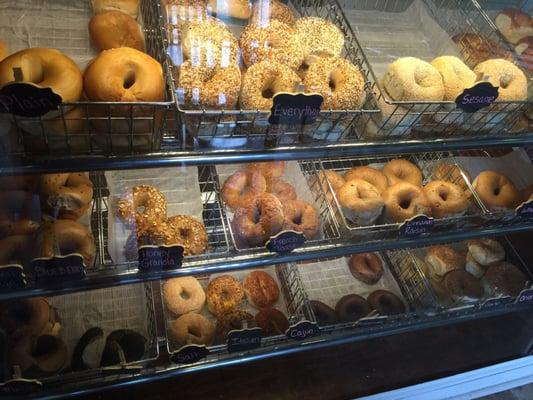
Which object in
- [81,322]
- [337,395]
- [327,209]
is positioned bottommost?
[337,395]

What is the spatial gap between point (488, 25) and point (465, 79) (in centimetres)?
44

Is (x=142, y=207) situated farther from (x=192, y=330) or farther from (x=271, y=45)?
(x=271, y=45)

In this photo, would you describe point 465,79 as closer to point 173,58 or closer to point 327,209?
point 327,209

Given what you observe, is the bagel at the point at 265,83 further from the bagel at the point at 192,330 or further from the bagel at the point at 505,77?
the bagel at the point at 192,330

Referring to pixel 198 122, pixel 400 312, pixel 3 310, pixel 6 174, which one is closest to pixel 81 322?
pixel 3 310

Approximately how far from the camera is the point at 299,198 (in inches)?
78.6

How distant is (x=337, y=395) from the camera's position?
2.19 metres

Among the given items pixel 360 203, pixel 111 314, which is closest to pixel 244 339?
pixel 111 314

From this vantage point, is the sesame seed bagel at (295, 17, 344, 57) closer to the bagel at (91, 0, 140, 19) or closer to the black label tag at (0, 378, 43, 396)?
the bagel at (91, 0, 140, 19)

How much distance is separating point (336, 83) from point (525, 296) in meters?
1.51

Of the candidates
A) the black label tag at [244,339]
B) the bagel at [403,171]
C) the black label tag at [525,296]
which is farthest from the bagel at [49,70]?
the black label tag at [525,296]

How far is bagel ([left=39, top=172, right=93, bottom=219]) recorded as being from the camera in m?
1.59

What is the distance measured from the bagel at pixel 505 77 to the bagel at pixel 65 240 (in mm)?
1416

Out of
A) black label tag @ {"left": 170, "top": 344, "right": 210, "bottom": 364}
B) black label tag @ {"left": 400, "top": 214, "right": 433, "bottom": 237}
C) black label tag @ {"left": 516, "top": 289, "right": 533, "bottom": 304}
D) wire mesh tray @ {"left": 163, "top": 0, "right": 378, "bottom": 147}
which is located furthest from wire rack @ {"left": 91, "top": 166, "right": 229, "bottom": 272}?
black label tag @ {"left": 516, "top": 289, "right": 533, "bottom": 304}
